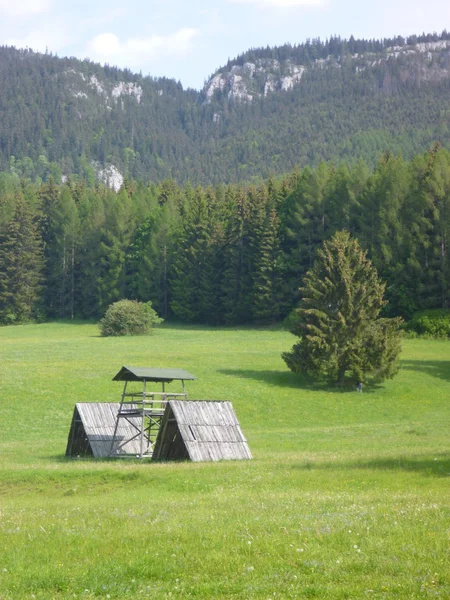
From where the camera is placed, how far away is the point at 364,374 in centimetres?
5278

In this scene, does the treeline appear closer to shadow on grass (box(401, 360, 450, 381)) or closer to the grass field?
shadow on grass (box(401, 360, 450, 381))

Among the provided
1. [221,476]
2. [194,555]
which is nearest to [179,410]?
[221,476]

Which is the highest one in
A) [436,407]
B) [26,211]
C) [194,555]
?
[26,211]

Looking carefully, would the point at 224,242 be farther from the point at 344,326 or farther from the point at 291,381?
the point at 344,326

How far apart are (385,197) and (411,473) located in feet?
220

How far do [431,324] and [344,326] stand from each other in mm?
26128

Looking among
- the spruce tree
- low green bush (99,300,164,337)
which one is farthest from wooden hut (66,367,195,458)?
low green bush (99,300,164,337)

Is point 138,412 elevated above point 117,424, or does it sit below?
above

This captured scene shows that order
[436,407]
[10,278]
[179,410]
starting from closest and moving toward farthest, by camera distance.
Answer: [179,410] < [436,407] < [10,278]

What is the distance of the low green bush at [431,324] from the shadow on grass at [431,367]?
1477cm

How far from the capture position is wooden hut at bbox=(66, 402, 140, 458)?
32.5m

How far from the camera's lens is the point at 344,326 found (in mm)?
52969

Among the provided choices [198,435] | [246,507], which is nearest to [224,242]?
[198,435]

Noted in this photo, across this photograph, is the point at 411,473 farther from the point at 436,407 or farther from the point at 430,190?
the point at 430,190
